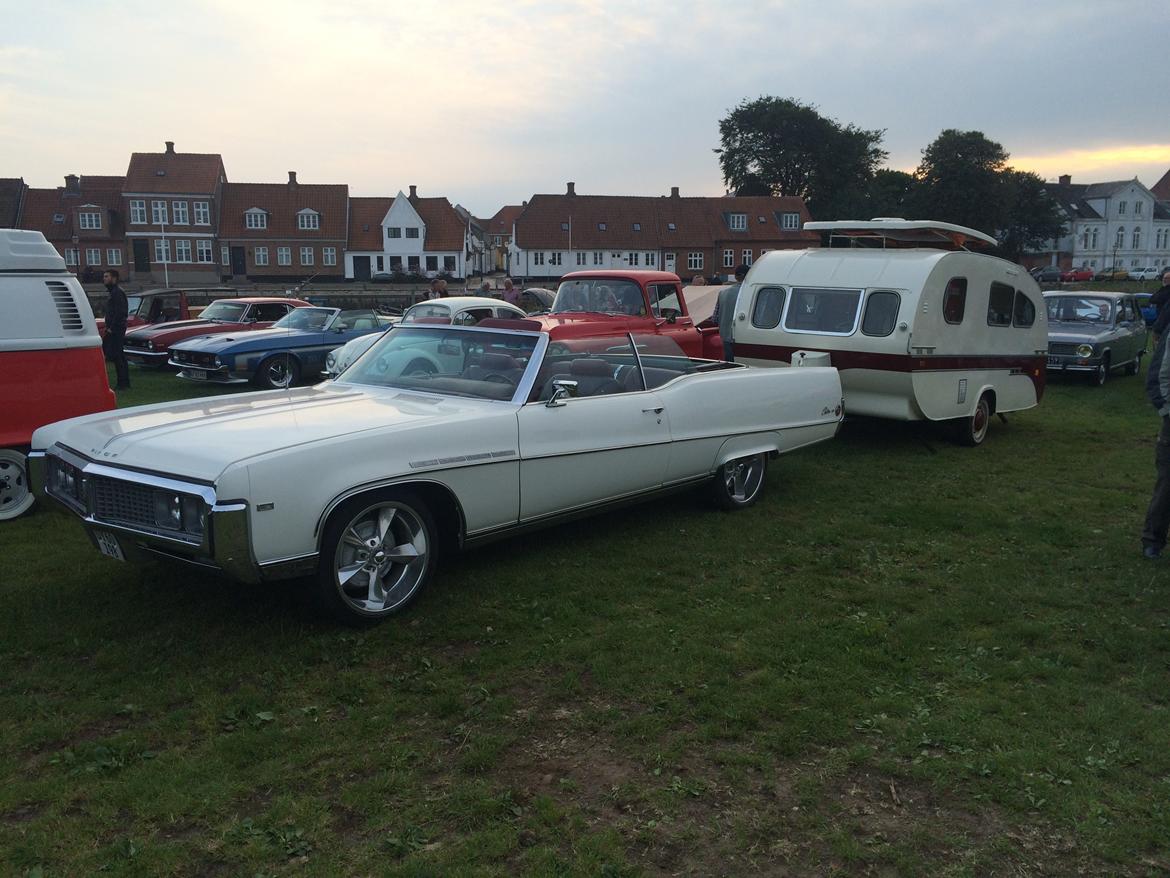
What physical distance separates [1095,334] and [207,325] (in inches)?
630

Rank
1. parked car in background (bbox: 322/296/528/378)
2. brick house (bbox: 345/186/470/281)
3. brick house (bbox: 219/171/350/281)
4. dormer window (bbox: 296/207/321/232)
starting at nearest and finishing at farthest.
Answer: parked car in background (bbox: 322/296/528/378) → brick house (bbox: 219/171/350/281) → dormer window (bbox: 296/207/321/232) → brick house (bbox: 345/186/470/281)

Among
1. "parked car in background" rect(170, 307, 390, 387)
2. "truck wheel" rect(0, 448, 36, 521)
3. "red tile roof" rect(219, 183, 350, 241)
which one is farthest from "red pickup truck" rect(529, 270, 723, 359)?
"red tile roof" rect(219, 183, 350, 241)

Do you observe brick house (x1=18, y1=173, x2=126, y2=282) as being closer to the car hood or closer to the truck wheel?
the truck wheel

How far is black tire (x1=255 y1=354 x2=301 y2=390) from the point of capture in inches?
565

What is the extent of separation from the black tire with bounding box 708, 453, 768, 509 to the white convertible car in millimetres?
23

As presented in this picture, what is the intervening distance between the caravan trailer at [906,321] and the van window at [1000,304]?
1 centimetres

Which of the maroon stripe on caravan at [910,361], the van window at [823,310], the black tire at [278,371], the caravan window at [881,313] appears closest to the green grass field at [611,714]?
the maroon stripe on caravan at [910,361]

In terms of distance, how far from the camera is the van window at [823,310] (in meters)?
10.2

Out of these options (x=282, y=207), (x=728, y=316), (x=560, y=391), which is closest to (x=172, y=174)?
(x=282, y=207)

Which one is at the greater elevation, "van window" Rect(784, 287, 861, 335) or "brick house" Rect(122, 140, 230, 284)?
"brick house" Rect(122, 140, 230, 284)

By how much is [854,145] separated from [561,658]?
8583 cm

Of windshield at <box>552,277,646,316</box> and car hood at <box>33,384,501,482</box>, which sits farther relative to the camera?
windshield at <box>552,277,646,316</box>

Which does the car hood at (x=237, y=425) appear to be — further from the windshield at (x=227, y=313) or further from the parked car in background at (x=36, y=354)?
the windshield at (x=227, y=313)

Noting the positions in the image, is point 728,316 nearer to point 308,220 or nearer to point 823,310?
point 823,310
